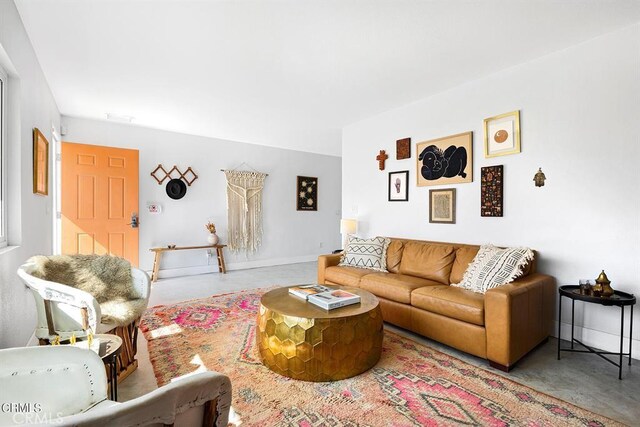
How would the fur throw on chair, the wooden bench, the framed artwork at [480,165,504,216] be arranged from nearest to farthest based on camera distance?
1. the fur throw on chair
2. the framed artwork at [480,165,504,216]
3. the wooden bench

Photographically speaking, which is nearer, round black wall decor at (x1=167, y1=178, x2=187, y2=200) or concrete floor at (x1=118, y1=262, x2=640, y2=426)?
concrete floor at (x1=118, y1=262, x2=640, y2=426)

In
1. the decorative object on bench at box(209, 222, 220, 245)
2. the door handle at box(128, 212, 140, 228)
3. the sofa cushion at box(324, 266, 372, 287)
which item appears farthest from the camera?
the decorative object on bench at box(209, 222, 220, 245)

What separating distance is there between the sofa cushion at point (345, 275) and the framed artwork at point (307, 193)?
322 centimetres

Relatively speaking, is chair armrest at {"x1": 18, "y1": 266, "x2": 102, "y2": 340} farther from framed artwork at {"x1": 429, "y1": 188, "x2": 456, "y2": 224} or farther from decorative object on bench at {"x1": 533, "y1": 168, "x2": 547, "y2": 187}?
decorative object on bench at {"x1": 533, "y1": 168, "x2": 547, "y2": 187}

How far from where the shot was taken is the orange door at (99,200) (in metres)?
4.21

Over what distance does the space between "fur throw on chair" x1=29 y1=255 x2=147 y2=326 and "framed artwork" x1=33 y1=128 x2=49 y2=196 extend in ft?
2.82

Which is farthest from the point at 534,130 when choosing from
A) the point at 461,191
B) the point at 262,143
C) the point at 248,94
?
the point at 262,143

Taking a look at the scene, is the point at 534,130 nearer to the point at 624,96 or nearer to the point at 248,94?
the point at 624,96

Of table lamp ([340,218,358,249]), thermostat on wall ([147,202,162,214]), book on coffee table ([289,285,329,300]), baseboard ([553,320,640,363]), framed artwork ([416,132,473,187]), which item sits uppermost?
framed artwork ([416,132,473,187])

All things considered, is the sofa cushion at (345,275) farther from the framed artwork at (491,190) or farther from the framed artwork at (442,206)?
the framed artwork at (491,190)

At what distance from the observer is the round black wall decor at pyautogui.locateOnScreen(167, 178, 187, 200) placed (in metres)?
5.12

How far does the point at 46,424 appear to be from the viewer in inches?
18.3

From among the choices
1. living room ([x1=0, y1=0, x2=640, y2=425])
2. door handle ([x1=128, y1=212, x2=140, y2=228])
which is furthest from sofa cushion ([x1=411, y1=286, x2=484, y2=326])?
door handle ([x1=128, y1=212, x2=140, y2=228])

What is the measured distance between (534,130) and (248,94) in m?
3.01
